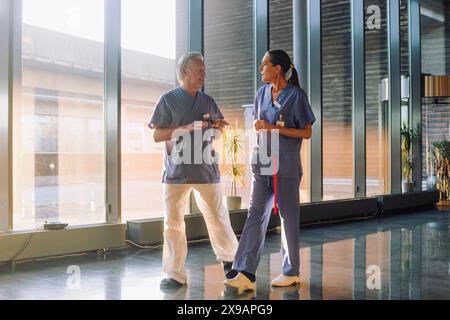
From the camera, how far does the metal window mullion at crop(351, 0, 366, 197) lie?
27.3 feet

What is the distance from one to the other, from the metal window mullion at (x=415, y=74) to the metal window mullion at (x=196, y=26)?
544 cm

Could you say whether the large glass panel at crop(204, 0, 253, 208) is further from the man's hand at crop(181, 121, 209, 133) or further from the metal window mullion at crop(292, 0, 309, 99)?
the man's hand at crop(181, 121, 209, 133)

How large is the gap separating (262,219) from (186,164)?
0.55 metres

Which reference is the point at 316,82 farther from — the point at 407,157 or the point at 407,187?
the point at 407,187

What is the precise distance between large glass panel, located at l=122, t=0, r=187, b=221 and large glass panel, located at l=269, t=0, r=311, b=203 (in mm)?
1653

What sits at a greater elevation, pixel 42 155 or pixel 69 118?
pixel 69 118

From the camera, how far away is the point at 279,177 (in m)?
3.20

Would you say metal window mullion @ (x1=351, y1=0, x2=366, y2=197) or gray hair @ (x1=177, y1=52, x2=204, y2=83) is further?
metal window mullion @ (x1=351, y1=0, x2=366, y2=197)

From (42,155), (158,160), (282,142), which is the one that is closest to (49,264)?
(42,155)

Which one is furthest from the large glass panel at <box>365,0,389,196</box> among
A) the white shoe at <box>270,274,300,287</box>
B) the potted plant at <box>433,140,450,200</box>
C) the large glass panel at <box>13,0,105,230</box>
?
the white shoe at <box>270,274,300,287</box>

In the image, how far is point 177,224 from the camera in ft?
10.7

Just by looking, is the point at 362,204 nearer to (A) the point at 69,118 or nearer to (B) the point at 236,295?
(A) the point at 69,118
